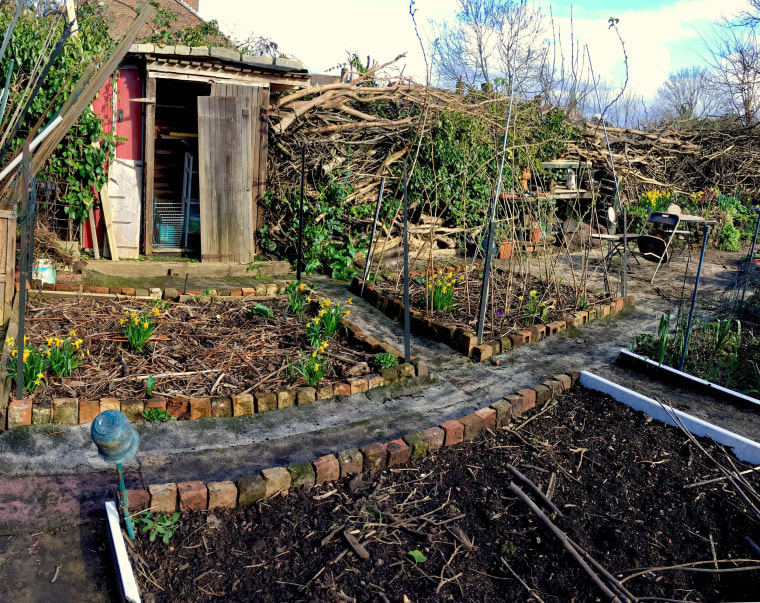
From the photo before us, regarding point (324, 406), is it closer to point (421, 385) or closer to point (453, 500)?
point (421, 385)

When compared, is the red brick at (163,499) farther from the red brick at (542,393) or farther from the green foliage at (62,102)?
the green foliage at (62,102)

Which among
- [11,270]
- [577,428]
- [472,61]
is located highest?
[472,61]

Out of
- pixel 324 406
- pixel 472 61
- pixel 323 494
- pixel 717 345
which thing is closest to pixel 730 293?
pixel 717 345

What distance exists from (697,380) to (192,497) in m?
3.86

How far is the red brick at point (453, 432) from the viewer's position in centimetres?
383

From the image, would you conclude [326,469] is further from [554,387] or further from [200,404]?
[554,387]

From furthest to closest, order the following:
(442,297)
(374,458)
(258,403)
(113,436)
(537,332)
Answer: (442,297), (537,332), (258,403), (374,458), (113,436)

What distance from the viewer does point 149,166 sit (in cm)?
772

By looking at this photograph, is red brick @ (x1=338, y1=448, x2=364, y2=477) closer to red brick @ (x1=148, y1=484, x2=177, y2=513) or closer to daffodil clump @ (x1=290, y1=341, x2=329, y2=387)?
red brick @ (x1=148, y1=484, x2=177, y2=513)

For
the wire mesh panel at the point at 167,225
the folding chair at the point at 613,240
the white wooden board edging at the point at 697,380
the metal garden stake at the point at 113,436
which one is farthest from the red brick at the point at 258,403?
the folding chair at the point at 613,240

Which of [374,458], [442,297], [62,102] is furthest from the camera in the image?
[62,102]

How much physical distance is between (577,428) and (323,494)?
1822 millimetres

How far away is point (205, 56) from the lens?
24.4 feet

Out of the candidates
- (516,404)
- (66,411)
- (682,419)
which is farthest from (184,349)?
(682,419)
